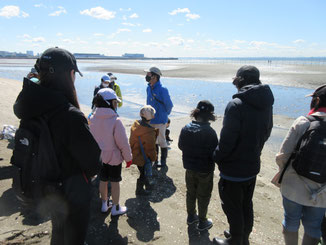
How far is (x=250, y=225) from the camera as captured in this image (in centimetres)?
316

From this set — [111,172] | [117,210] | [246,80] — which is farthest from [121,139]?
[246,80]

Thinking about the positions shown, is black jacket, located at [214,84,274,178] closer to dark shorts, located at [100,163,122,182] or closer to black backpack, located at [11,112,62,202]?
dark shorts, located at [100,163,122,182]

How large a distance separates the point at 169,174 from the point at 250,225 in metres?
2.56

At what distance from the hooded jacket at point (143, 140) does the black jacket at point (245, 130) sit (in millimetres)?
1651

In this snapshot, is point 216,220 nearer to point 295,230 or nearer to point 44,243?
point 295,230

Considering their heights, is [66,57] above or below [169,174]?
above

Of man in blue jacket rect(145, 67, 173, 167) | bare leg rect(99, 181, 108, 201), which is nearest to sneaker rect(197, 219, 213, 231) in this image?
bare leg rect(99, 181, 108, 201)

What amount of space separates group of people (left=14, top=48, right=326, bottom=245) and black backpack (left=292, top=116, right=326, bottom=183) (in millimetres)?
94

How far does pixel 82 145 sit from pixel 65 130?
0.59 ft

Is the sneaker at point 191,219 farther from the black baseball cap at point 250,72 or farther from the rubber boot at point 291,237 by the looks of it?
the black baseball cap at point 250,72

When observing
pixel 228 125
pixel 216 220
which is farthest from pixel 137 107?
pixel 228 125

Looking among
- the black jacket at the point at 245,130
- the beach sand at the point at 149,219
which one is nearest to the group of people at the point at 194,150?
the black jacket at the point at 245,130

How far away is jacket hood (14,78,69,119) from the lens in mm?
1892

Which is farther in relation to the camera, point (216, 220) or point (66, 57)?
point (216, 220)
